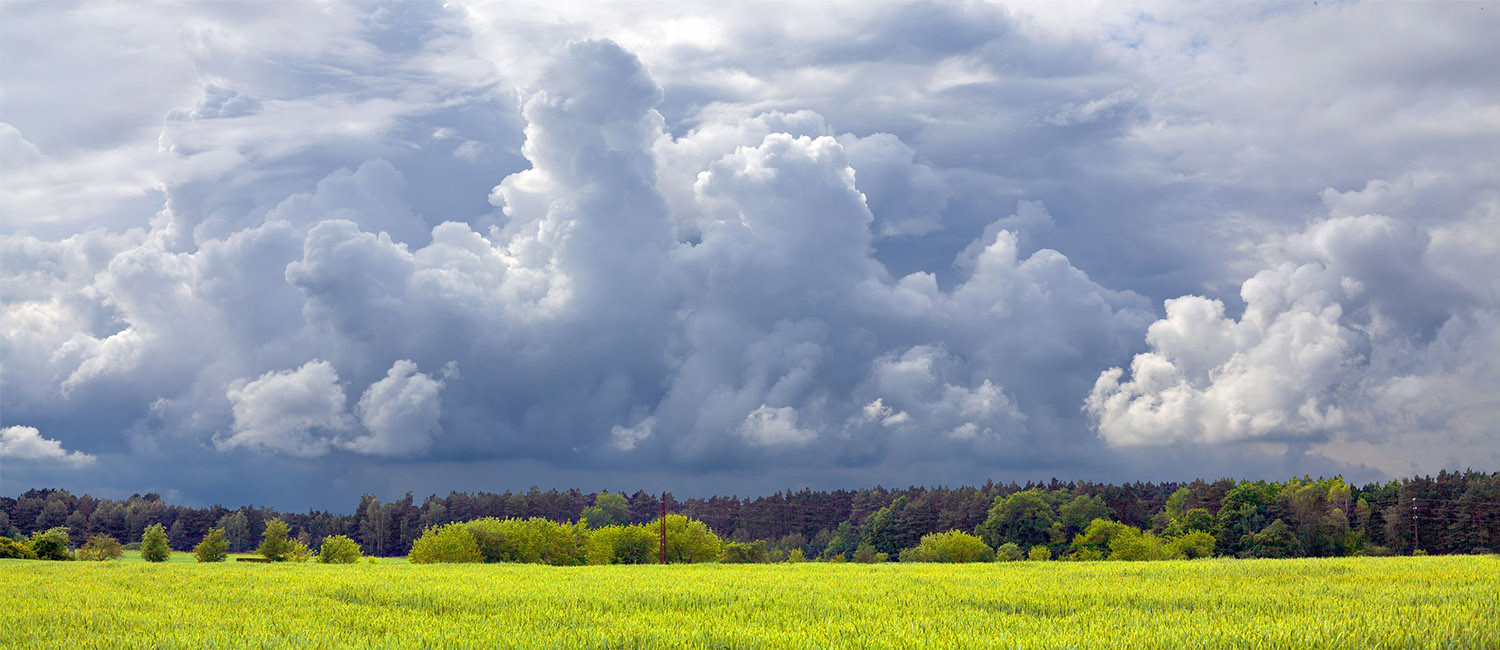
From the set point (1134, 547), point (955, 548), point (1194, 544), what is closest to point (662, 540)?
point (955, 548)

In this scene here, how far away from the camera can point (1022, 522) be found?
504ft

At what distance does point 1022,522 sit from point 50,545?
123 m

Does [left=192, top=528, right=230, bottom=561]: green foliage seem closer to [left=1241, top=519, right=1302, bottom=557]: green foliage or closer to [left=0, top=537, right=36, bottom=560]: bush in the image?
[left=0, top=537, right=36, bottom=560]: bush

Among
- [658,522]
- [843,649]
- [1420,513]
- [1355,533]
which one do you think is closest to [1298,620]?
[843,649]

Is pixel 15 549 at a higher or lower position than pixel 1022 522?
lower

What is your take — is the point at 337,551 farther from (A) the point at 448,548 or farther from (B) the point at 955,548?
(B) the point at 955,548

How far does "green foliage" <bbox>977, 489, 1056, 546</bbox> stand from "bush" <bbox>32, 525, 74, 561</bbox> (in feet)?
387

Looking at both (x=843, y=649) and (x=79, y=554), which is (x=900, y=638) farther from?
(x=79, y=554)

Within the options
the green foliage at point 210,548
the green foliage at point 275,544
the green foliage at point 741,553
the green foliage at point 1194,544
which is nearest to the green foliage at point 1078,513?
the green foliage at point 1194,544

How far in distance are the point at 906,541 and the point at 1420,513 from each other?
7607cm

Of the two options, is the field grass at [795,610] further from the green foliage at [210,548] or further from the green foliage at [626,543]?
the green foliage at [210,548]

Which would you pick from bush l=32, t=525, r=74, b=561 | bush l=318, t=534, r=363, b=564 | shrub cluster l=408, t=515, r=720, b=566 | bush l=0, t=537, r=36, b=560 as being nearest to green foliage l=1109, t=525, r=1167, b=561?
shrub cluster l=408, t=515, r=720, b=566

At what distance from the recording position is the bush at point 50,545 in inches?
3974

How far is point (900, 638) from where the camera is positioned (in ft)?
72.2
